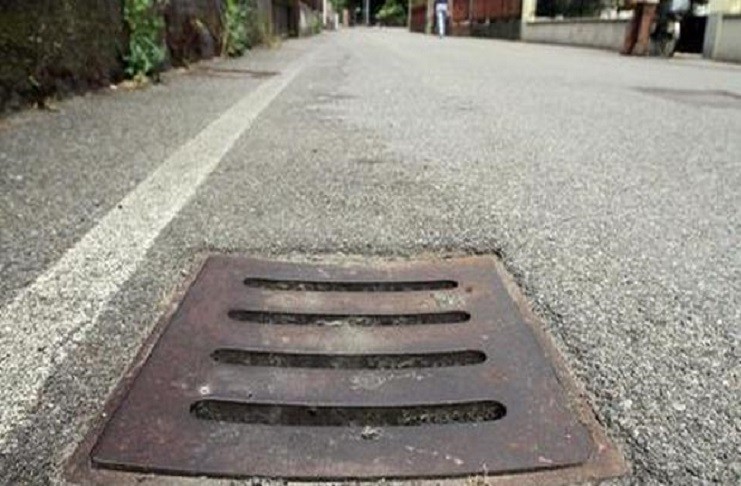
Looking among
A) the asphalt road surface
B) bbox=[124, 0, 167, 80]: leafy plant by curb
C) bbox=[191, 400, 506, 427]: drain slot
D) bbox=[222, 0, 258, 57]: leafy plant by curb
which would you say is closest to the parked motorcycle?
bbox=[222, 0, 258, 57]: leafy plant by curb

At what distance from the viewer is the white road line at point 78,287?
135 cm

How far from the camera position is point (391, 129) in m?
4.18

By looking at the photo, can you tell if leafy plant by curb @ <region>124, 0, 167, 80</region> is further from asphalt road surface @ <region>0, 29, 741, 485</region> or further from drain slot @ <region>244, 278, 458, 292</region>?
drain slot @ <region>244, 278, 458, 292</region>

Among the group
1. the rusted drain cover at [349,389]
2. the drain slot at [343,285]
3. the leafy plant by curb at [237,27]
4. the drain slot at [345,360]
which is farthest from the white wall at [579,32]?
the drain slot at [345,360]

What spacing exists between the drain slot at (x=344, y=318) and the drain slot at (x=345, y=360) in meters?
0.15

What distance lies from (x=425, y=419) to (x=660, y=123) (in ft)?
13.1

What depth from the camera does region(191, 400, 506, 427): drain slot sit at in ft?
4.13

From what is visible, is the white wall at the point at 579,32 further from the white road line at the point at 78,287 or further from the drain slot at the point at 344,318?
the drain slot at the point at 344,318

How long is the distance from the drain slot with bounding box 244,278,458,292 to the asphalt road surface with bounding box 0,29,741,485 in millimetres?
185

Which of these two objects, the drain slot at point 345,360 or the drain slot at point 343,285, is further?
the drain slot at point 343,285

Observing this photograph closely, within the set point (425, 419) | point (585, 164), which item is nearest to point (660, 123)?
point (585, 164)

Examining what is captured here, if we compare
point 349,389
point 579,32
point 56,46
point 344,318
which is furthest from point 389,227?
point 579,32

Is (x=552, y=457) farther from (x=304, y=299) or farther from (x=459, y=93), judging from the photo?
(x=459, y=93)

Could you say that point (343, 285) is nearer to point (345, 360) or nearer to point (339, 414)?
point (345, 360)
